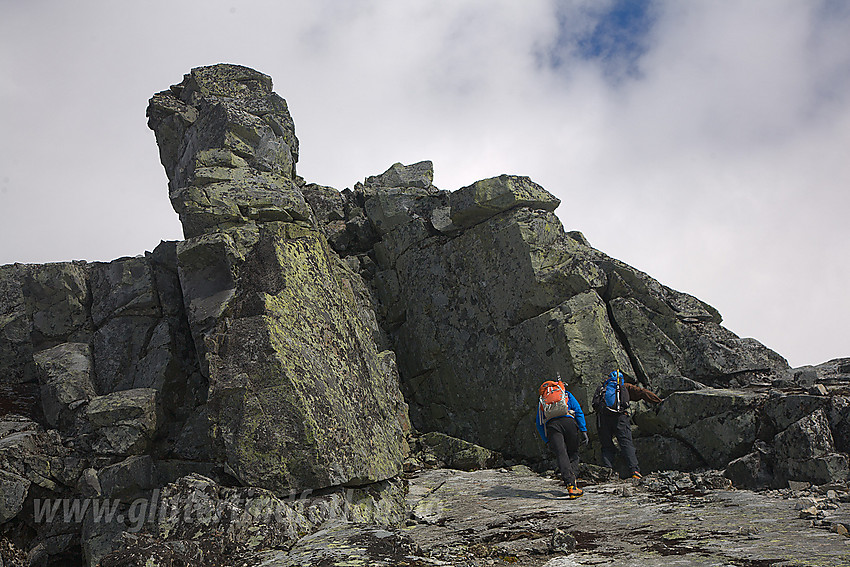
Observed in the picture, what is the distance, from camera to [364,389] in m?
15.1

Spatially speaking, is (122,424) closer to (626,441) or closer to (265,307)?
(265,307)

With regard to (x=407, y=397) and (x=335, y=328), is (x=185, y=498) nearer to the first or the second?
(x=335, y=328)

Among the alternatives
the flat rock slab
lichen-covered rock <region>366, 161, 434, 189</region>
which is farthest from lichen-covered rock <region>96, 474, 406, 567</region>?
lichen-covered rock <region>366, 161, 434, 189</region>

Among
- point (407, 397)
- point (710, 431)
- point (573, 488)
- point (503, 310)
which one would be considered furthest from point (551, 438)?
point (407, 397)

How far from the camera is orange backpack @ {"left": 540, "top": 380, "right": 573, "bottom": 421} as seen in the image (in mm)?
15258

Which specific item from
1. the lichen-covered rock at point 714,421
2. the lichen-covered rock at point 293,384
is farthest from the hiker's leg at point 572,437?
the lichen-covered rock at point 293,384

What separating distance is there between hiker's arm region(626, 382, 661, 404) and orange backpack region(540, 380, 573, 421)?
270 cm

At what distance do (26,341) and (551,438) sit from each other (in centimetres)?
1661

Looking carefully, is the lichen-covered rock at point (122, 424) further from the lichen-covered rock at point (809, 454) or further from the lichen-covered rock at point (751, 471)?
the lichen-covered rock at point (809, 454)

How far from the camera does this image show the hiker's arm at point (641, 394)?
55.5 feet

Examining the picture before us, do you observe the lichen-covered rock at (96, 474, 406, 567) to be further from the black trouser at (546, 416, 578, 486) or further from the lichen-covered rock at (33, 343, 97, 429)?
the lichen-covered rock at (33, 343, 97, 429)

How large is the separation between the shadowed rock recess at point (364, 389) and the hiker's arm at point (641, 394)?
A: 0.98ft

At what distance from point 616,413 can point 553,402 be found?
2334 millimetres

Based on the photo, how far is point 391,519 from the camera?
41.5 ft
